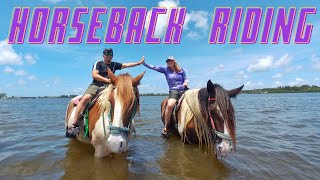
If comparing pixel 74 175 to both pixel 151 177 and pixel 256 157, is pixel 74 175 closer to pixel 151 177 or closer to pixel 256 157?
pixel 151 177

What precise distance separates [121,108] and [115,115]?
0.50ft

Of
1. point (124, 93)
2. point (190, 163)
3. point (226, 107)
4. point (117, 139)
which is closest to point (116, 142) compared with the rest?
point (117, 139)

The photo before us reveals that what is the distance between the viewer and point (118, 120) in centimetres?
407

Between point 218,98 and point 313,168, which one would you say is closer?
point 218,98

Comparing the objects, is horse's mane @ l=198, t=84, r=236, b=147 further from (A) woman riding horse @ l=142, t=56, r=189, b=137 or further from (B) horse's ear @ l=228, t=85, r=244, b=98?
(A) woman riding horse @ l=142, t=56, r=189, b=137

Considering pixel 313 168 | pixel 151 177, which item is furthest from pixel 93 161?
pixel 313 168

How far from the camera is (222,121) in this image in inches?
184

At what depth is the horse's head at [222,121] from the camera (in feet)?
14.6

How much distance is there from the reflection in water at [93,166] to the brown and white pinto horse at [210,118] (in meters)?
1.82

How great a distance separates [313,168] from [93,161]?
4.71m

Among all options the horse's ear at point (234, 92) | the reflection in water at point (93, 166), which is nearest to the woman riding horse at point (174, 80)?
the horse's ear at point (234, 92)

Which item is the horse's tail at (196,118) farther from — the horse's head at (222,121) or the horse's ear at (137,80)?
the horse's ear at (137,80)

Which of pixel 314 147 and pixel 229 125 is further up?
pixel 229 125

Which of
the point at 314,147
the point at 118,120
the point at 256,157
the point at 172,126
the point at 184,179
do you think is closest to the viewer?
the point at 118,120
